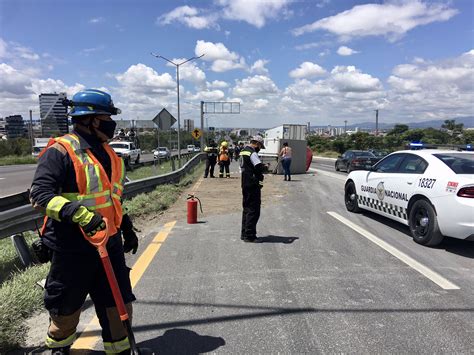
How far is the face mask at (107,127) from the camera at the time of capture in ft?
9.60

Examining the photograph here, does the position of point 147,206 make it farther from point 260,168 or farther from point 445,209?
point 445,209

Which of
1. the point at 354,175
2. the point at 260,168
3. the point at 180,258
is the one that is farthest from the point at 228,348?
the point at 354,175

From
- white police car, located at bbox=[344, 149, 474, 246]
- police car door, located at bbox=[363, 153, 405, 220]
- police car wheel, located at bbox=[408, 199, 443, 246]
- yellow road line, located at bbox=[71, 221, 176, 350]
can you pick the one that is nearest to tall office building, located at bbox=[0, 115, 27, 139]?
yellow road line, located at bbox=[71, 221, 176, 350]

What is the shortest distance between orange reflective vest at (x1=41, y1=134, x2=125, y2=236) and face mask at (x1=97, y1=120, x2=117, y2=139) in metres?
0.19

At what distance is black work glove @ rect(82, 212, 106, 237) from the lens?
2549 millimetres

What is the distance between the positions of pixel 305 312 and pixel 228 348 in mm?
984

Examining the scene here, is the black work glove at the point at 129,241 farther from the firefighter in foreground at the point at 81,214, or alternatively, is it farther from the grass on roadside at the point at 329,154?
the grass on roadside at the point at 329,154

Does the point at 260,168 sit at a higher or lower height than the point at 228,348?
higher

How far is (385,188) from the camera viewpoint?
307 inches

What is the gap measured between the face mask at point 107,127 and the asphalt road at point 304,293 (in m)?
1.70

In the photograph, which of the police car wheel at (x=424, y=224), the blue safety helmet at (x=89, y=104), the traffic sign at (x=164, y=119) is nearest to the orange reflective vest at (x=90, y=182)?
the blue safety helmet at (x=89, y=104)

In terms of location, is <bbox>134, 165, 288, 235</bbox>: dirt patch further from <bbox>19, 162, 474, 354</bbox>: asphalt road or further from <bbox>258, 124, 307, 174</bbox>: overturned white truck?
<bbox>258, 124, 307, 174</bbox>: overturned white truck

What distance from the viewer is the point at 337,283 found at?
4.80 metres

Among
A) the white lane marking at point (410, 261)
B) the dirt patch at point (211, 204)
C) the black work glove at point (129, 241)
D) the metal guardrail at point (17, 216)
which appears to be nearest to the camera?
the black work glove at point (129, 241)
